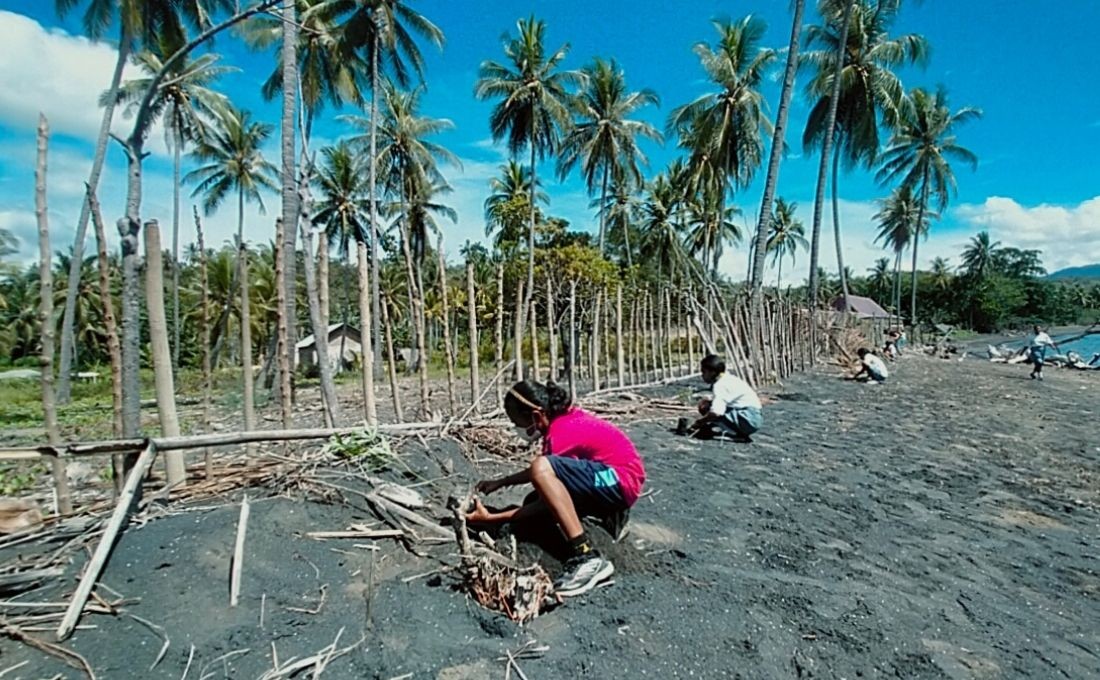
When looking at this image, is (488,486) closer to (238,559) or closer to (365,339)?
(238,559)

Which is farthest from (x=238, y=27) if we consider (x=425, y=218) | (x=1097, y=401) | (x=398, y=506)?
(x=1097, y=401)

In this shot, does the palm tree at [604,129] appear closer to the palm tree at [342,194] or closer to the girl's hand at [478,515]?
the palm tree at [342,194]

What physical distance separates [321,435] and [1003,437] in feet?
26.8

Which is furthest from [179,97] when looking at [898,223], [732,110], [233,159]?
[898,223]

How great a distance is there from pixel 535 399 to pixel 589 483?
1.77 feet

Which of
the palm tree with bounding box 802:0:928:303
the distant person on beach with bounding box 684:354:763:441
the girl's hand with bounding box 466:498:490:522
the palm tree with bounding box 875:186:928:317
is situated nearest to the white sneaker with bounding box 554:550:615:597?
the girl's hand with bounding box 466:498:490:522

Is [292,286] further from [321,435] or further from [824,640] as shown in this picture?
[824,640]

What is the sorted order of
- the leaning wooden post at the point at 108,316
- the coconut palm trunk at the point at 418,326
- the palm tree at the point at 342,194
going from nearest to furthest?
the leaning wooden post at the point at 108,316 → the coconut palm trunk at the point at 418,326 → the palm tree at the point at 342,194

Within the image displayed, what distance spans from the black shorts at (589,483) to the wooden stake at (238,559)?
1490 millimetres

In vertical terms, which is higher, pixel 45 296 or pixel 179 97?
pixel 179 97

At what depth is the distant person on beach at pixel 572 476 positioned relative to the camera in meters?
3.01

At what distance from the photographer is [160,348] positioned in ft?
12.1

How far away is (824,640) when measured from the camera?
8.72 ft

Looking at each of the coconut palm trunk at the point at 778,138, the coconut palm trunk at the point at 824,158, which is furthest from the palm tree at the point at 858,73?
the coconut palm trunk at the point at 778,138
